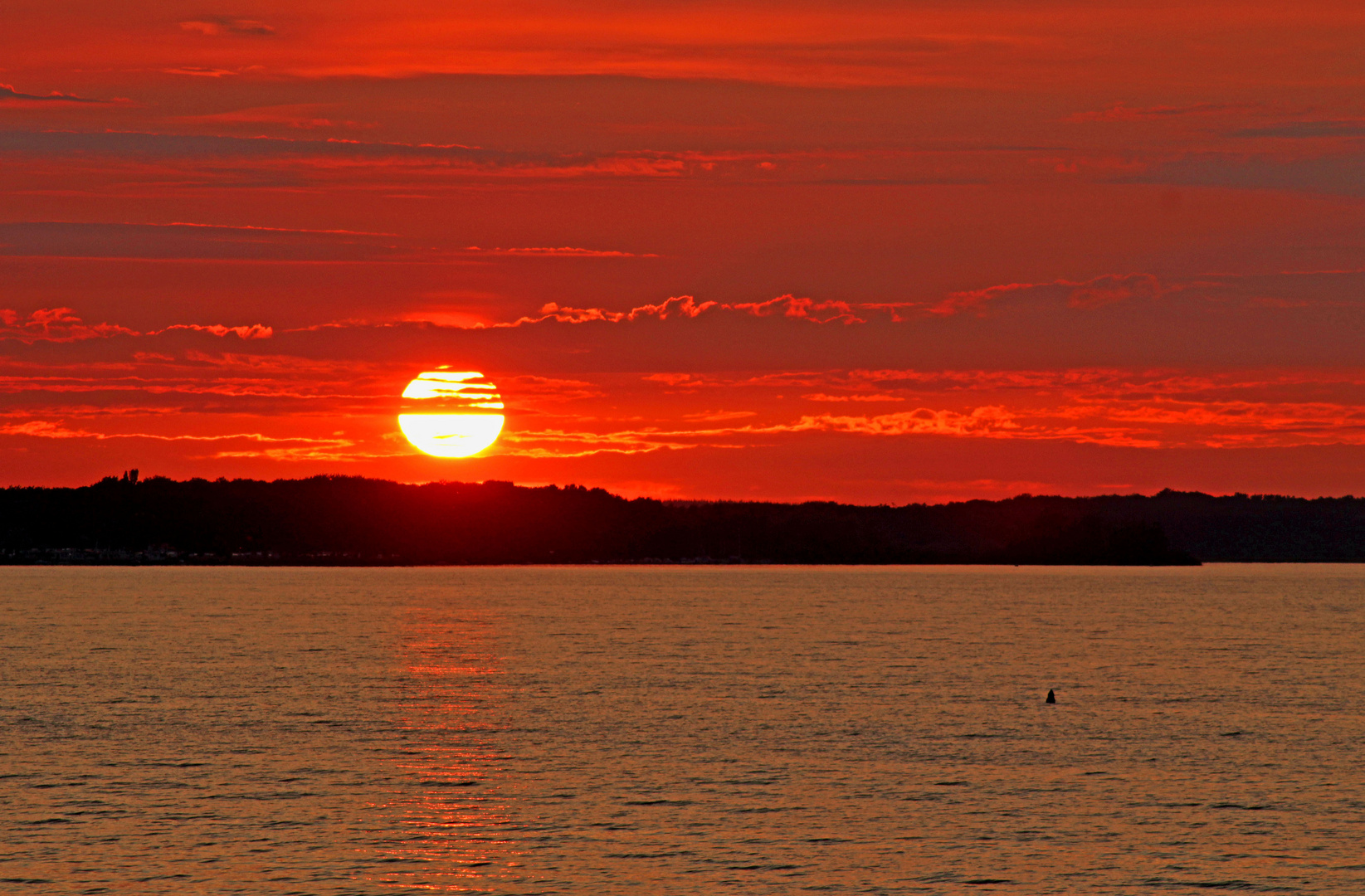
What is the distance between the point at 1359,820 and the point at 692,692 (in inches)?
1950

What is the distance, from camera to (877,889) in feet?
144

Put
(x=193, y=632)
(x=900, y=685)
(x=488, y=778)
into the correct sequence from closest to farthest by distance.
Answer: (x=488, y=778) < (x=900, y=685) < (x=193, y=632)

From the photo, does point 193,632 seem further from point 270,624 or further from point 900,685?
point 900,685

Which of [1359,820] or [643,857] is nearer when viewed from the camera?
[643,857]

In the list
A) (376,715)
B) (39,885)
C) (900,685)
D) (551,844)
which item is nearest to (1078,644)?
(900,685)

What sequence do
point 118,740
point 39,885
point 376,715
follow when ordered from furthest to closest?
point 376,715, point 118,740, point 39,885

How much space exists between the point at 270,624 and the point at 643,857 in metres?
151

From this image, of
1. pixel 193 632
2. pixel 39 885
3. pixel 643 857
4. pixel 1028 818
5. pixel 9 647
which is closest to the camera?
pixel 39 885

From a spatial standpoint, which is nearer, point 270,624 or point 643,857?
point 643,857

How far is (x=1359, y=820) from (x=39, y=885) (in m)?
44.1

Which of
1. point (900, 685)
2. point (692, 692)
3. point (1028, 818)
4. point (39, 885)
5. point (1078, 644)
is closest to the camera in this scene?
point (39, 885)

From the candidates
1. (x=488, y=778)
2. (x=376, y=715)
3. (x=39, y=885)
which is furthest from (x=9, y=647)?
(x=39, y=885)

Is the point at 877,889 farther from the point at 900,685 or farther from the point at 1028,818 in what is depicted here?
the point at 900,685

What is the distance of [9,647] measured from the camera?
471 ft
